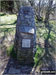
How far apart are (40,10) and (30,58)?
17.4 ft

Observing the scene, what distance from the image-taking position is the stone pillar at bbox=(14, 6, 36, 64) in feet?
10.1

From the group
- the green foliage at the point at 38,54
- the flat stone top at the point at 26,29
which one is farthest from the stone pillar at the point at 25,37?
the green foliage at the point at 38,54

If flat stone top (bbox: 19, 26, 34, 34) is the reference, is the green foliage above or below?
below

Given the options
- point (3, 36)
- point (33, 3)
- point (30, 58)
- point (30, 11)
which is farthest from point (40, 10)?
point (30, 58)

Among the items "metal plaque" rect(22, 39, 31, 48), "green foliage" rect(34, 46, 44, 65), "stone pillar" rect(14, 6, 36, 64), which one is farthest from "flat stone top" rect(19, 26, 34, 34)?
"green foliage" rect(34, 46, 44, 65)

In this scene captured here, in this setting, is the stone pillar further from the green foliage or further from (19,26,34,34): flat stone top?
the green foliage

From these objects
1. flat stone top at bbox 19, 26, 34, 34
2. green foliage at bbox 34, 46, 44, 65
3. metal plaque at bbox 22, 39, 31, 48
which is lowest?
green foliage at bbox 34, 46, 44, 65

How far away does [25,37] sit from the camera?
10.1ft

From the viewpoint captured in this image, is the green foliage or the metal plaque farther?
the green foliage

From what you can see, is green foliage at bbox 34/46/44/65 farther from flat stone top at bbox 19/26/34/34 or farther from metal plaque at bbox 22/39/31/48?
flat stone top at bbox 19/26/34/34

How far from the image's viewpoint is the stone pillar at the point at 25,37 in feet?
10.1

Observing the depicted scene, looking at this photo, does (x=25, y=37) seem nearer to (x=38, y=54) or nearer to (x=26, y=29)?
(x=26, y=29)

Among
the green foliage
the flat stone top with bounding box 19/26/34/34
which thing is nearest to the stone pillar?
the flat stone top with bounding box 19/26/34/34

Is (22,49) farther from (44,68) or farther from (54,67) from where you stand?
(54,67)
